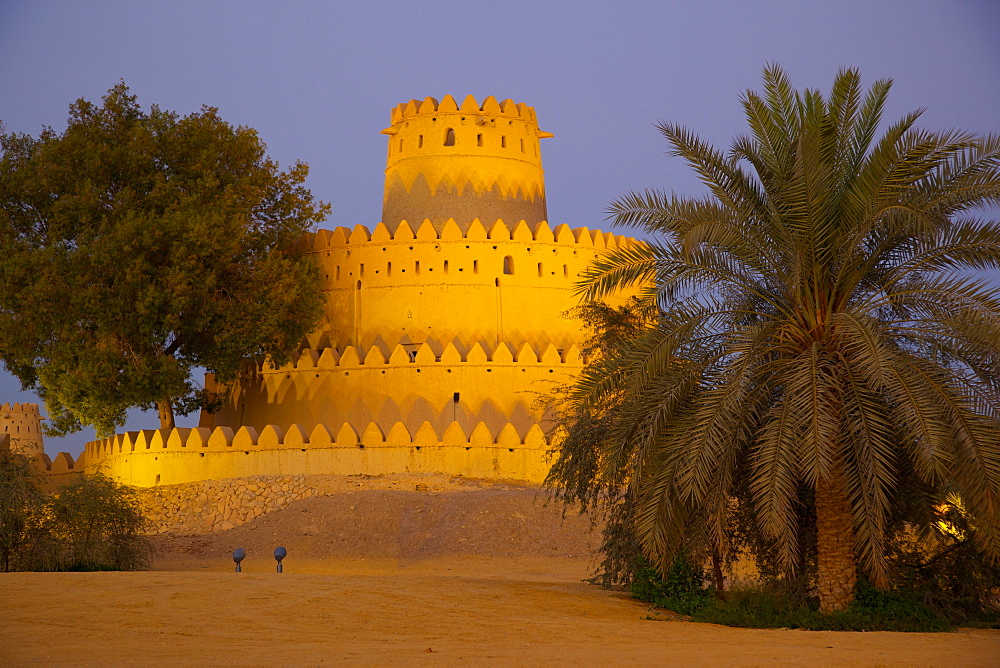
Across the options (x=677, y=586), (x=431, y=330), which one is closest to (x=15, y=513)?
(x=677, y=586)

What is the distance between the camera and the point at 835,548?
13.6 m

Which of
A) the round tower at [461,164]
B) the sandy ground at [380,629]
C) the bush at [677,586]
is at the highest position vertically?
the round tower at [461,164]

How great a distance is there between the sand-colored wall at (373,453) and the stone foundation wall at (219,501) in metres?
0.60

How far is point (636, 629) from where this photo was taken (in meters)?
12.9

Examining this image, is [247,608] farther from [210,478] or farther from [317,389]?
[317,389]

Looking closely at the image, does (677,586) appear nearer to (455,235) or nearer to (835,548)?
(835,548)

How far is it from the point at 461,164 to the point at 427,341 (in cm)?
546

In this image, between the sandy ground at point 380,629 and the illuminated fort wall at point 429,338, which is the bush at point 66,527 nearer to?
the sandy ground at point 380,629

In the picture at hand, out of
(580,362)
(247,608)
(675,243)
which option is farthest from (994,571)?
(580,362)

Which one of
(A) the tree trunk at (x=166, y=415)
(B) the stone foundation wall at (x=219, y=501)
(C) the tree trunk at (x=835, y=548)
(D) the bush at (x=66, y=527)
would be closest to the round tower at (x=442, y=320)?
(B) the stone foundation wall at (x=219, y=501)

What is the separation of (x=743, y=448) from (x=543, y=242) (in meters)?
16.4

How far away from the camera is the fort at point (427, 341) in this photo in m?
25.8

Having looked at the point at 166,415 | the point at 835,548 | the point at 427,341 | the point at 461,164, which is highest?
the point at 461,164

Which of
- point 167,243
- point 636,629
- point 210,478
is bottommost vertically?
point 636,629
